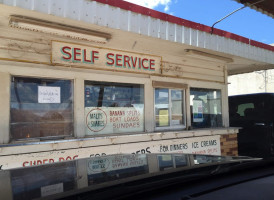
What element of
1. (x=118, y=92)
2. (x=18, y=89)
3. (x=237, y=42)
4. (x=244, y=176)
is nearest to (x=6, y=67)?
(x=18, y=89)

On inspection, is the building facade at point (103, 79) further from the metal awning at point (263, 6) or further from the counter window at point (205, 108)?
the metal awning at point (263, 6)

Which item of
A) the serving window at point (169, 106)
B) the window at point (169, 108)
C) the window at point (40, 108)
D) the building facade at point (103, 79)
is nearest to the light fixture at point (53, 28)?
the building facade at point (103, 79)

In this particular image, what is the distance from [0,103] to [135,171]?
2541 millimetres

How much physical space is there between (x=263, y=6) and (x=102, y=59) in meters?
3.97

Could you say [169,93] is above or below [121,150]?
above

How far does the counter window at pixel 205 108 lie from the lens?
5.66 m

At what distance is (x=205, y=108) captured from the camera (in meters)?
5.93

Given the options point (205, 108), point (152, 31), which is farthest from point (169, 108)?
point (152, 31)

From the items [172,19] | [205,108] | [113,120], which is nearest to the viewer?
[172,19]

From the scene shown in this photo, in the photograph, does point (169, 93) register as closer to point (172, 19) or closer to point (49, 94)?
point (172, 19)

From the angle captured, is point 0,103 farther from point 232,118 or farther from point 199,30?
point 232,118

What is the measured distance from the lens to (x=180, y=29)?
4.20m

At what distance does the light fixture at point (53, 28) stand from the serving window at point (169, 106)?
170 centimetres

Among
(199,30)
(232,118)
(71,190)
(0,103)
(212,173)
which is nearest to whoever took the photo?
(71,190)
